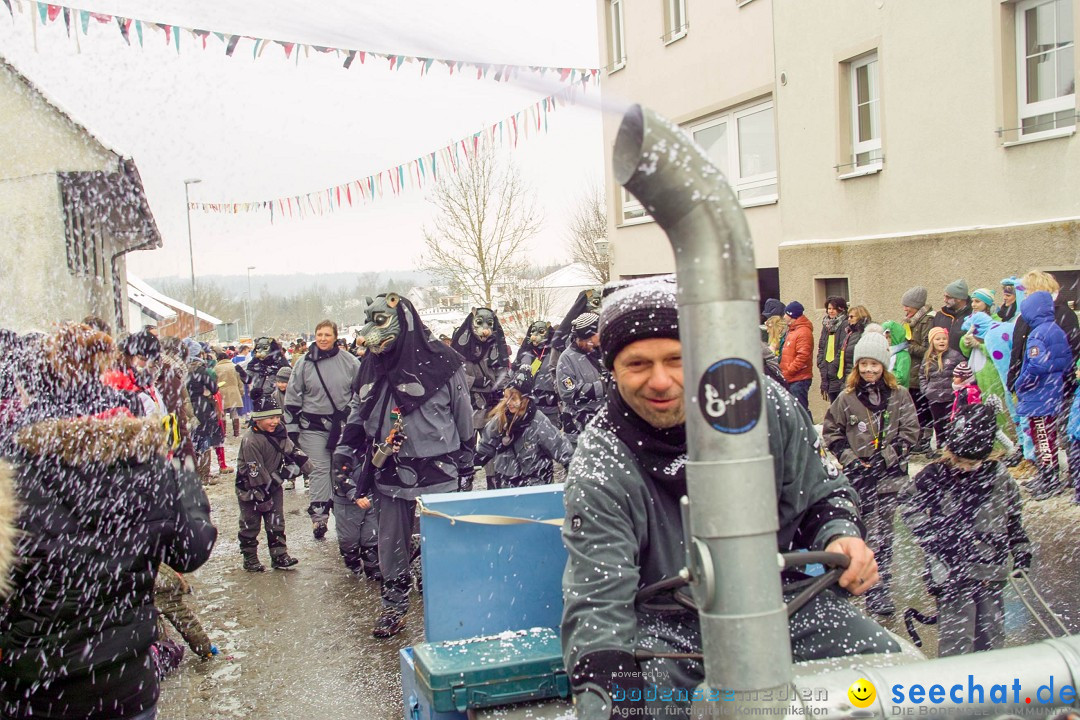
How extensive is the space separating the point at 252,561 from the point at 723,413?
818cm

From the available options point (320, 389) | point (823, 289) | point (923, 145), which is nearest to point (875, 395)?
point (320, 389)

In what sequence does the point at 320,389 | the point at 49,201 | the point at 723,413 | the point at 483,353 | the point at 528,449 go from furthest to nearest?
the point at 49,201
the point at 483,353
the point at 320,389
the point at 528,449
the point at 723,413

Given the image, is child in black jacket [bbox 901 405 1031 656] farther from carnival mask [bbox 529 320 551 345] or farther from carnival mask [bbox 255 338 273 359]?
carnival mask [bbox 255 338 273 359]

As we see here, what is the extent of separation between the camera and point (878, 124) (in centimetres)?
1470

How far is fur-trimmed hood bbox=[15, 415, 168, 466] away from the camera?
10.9 feet

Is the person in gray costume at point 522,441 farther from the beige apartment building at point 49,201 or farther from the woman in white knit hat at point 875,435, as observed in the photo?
the beige apartment building at point 49,201

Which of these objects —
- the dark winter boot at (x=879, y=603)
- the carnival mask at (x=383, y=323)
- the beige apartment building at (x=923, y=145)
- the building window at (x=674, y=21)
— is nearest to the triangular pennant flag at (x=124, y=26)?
the carnival mask at (x=383, y=323)

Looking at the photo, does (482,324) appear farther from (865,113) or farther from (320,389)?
(865,113)

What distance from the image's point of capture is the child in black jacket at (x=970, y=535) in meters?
4.98

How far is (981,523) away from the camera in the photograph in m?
5.02

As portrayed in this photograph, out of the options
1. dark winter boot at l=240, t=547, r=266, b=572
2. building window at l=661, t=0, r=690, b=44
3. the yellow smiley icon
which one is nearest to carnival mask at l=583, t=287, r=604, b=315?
dark winter boot at l=240, t=547, r=266, b=572

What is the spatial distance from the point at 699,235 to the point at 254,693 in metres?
5.14

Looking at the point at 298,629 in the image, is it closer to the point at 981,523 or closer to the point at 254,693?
the point at 254,693

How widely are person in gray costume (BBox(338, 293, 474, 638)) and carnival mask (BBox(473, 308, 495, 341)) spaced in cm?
532
